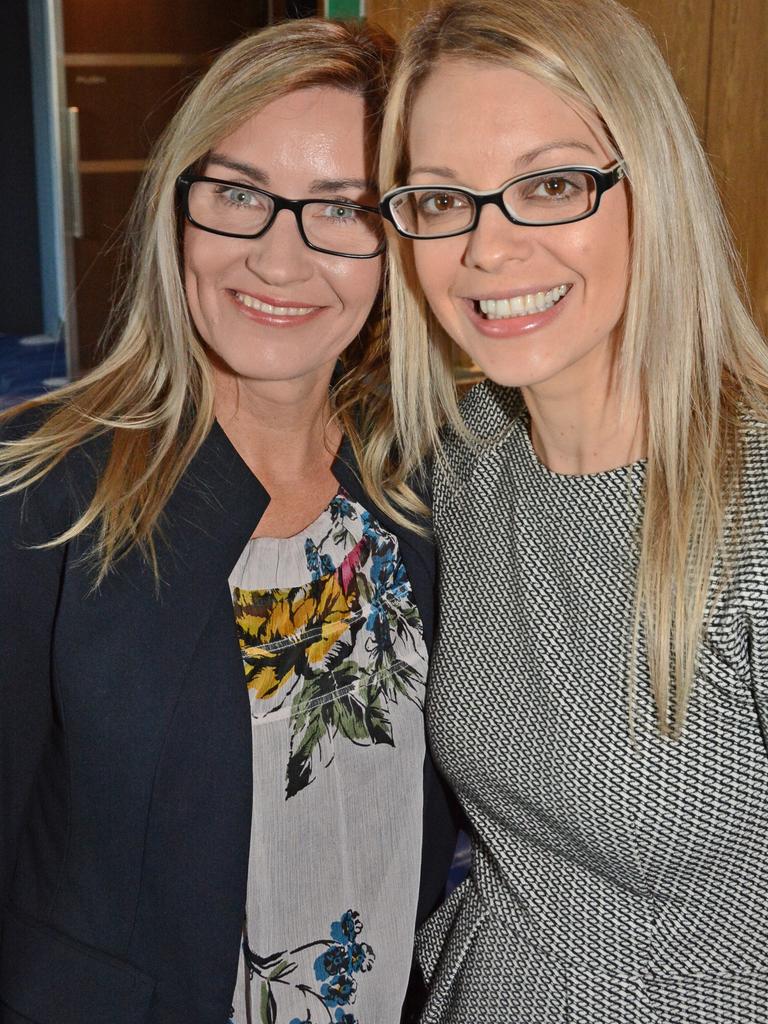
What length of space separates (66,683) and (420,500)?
1.98ft

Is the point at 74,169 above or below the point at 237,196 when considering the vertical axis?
above

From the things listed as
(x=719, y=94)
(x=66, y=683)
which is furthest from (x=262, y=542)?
(x=719, y=94)

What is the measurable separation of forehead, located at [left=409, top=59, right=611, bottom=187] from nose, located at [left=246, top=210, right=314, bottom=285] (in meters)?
0.29

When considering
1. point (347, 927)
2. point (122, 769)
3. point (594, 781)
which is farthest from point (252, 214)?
point (347, 927)

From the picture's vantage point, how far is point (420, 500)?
1878 mm

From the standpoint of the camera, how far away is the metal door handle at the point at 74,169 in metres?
5.59

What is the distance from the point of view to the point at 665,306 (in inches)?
57.1

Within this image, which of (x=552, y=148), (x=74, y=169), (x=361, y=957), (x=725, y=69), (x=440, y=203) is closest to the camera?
(x=552, y=148)

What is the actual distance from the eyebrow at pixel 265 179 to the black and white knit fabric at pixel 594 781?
1.54 ft

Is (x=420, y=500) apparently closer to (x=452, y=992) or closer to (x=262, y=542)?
(x=262, y=542)

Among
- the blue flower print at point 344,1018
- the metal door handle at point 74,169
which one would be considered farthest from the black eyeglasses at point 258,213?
the metal door handle at point 74,169

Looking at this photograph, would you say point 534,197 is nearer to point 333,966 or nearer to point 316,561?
point 316,561

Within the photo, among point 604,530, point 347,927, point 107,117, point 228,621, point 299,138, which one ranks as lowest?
point 347,927

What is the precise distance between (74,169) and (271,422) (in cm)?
426
